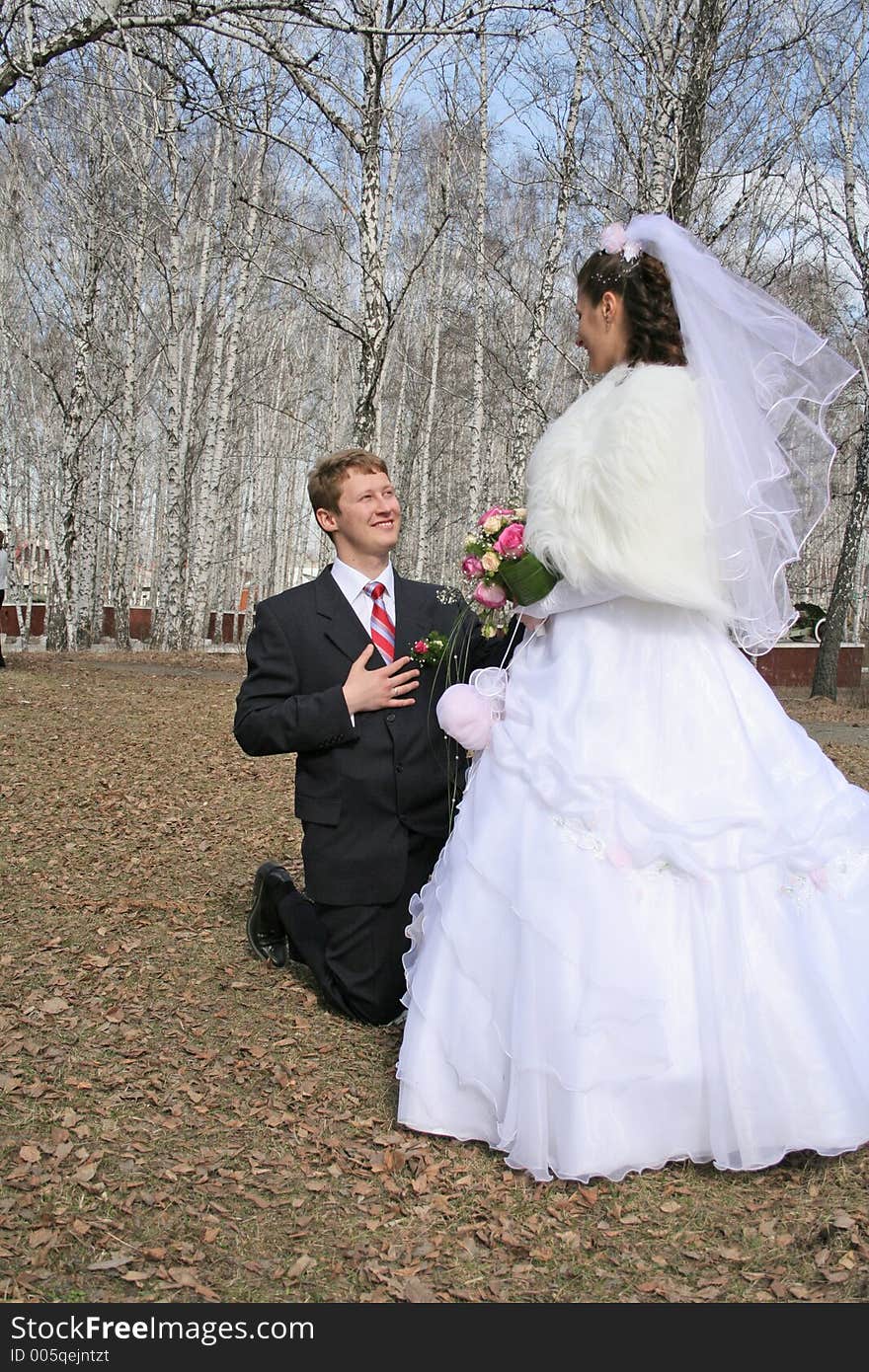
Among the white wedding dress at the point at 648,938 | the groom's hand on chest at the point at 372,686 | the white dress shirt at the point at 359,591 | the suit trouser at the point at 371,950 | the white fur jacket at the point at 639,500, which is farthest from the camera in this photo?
the white dress shirt at the point at 359,591

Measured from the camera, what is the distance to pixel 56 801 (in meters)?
7.48

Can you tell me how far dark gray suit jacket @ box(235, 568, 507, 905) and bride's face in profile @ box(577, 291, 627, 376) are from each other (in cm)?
111

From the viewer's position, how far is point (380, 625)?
439cm

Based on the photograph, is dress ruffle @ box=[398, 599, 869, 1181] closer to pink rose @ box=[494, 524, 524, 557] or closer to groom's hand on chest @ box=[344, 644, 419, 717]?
pink rose @ box=[494, 524, 524, 557]

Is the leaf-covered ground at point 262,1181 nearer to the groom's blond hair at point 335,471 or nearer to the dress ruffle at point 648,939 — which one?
the dress ruffle at point 648,939

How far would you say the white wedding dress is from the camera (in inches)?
119

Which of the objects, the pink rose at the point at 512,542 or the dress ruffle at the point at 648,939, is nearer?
the dress ruffle at the point at 648,939

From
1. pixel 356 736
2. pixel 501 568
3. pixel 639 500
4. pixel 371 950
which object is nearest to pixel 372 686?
pixel 356 736

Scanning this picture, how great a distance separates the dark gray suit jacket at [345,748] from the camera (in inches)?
163

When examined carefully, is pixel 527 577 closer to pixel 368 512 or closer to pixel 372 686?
pixel 372 686

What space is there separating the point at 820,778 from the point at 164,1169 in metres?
2.18

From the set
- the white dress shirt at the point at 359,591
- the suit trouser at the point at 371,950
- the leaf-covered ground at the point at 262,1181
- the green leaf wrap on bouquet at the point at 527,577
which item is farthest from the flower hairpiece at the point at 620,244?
the leaf-covered ground at the point at 262,1181

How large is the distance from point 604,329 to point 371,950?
2309 millimetres
